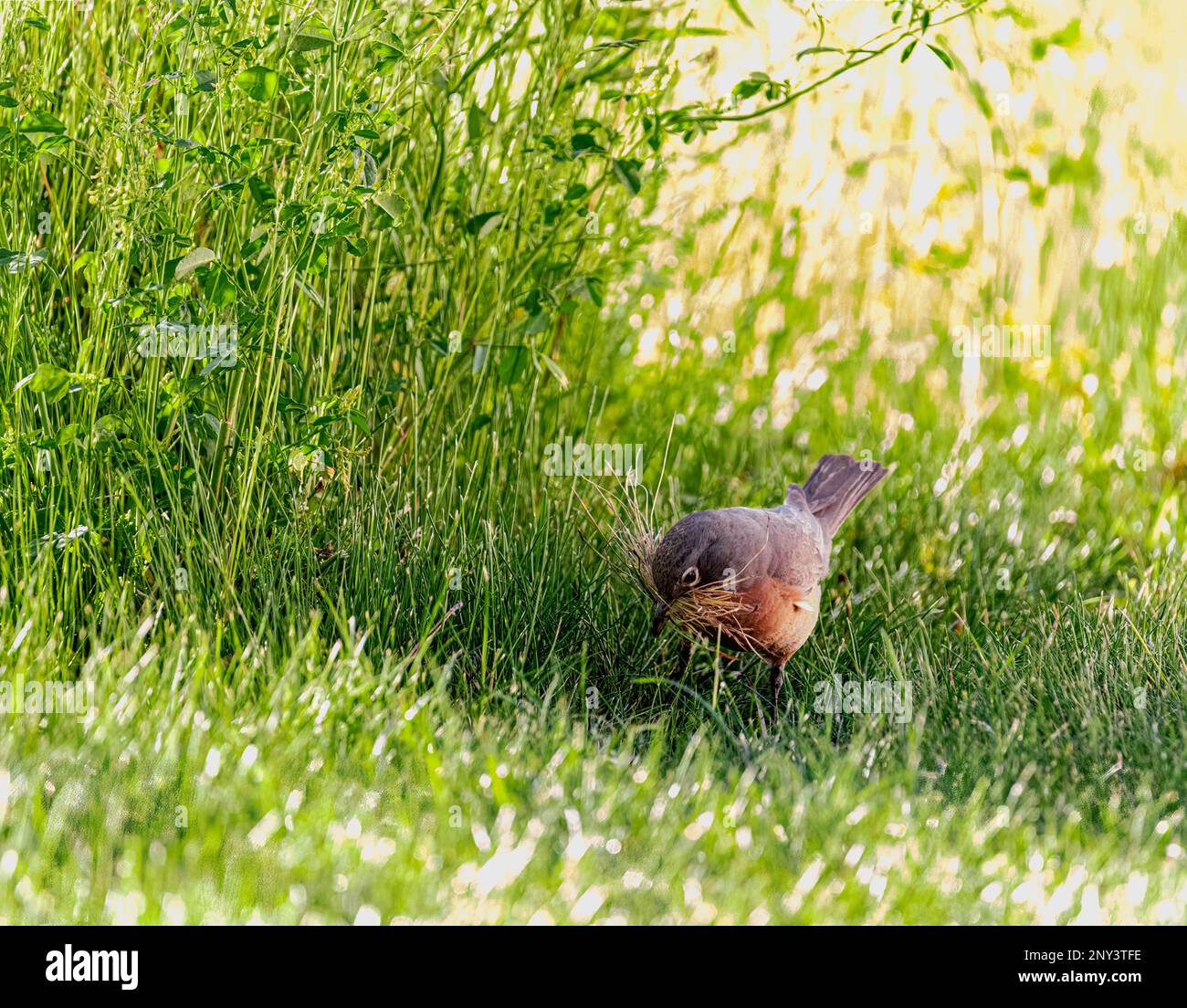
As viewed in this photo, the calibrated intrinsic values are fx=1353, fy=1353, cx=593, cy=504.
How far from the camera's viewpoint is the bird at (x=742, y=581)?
3.07 m

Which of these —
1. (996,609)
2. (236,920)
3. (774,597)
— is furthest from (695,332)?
(236,920)

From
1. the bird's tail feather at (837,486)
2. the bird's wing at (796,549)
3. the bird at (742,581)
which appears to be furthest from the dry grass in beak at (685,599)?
the bird's tail feather at (837,486)

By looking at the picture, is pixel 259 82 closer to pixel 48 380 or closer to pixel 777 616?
pixel 48 380

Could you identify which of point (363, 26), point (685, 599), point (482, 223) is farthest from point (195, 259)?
point (685, 599)

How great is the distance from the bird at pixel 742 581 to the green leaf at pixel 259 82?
1.30 m

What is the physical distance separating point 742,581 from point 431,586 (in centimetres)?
76

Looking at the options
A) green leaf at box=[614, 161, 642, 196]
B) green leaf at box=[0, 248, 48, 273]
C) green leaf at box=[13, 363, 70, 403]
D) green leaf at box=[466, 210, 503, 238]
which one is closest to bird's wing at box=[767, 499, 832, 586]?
green leaf at box=[614, 161, 642, 196]

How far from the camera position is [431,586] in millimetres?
3266

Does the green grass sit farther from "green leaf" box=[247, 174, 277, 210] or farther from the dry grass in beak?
the dry grass in beak

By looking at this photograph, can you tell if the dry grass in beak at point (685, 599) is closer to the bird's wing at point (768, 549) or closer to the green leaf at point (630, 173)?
the bird's wing at point (768, 549)

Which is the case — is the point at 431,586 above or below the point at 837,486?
below

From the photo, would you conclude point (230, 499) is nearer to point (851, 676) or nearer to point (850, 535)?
point (851, 676)

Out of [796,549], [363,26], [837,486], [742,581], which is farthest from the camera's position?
[837,486]
